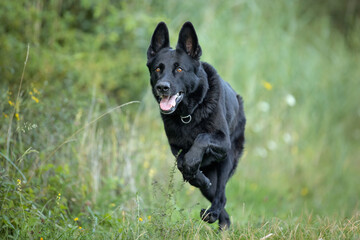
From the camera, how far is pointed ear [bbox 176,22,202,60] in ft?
13.8

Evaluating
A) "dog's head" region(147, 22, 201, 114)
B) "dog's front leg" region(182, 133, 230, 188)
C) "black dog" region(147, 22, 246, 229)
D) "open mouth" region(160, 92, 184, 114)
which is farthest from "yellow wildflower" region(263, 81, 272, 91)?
"open mouth" region(160, 92, 184, 114)

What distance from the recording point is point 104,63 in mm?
8281

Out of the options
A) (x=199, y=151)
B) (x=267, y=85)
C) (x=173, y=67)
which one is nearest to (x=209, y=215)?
(x=199, y=151)

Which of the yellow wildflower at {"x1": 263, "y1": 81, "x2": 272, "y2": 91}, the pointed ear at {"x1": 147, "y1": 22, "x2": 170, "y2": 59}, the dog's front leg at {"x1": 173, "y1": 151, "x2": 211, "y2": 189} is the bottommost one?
the dog's front leg at {"x1": 173, "y1": 151, "x2": 211, "y2": 189}

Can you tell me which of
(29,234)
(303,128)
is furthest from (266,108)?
(29,234)

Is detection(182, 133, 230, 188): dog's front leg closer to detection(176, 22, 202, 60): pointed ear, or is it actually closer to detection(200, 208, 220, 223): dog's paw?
detection(200, 208, 220, 223): dog's paw

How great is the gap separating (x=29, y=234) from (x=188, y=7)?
6.08m

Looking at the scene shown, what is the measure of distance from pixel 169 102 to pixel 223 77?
4.21 meters

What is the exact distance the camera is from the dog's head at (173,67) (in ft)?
13.1

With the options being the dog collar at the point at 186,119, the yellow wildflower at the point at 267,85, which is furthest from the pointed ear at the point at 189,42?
the yellow wildflower at the point at 267,85

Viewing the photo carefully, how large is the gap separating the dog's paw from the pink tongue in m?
0.99

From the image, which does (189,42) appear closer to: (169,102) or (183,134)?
(169,102)

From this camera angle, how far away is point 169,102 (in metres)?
4.02

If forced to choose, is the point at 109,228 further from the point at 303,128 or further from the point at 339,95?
the point at 339,95
